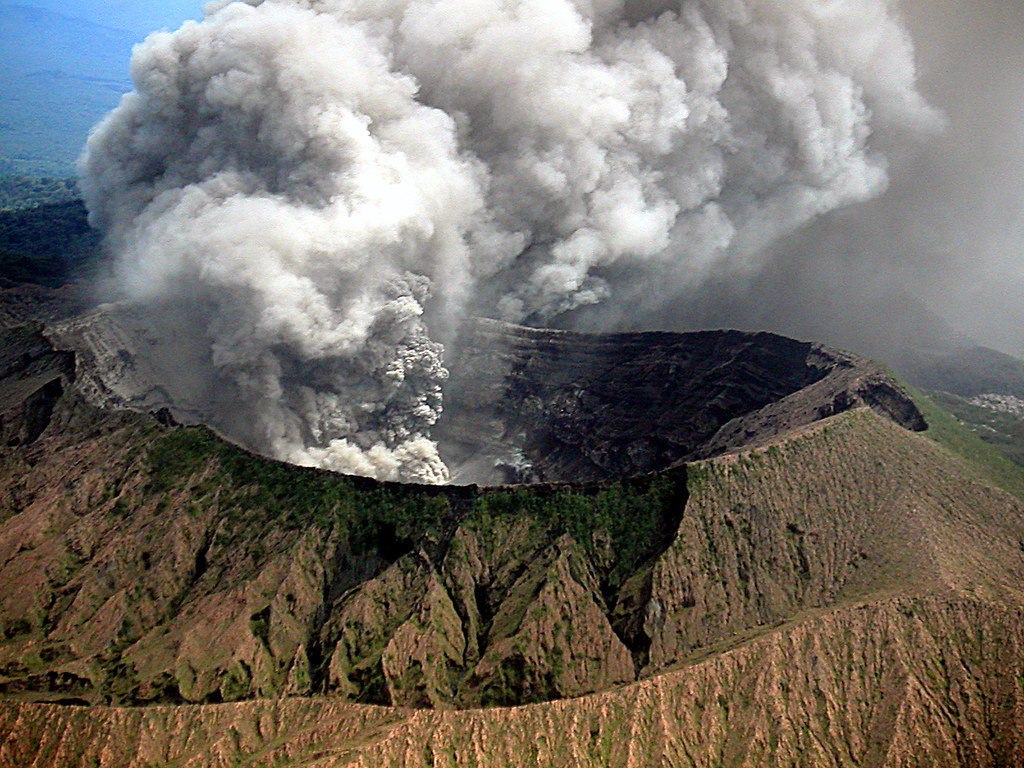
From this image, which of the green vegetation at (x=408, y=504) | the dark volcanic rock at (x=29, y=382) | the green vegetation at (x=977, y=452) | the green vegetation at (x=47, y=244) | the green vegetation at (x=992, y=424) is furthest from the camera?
the green vegetation at (x=47, y=244)

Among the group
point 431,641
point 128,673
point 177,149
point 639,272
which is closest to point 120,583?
point 128,673

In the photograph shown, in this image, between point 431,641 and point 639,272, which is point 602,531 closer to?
point 431,641

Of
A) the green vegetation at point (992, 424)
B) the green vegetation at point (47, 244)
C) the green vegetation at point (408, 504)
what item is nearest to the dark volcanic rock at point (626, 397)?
the green vegetation at point (992, 424)

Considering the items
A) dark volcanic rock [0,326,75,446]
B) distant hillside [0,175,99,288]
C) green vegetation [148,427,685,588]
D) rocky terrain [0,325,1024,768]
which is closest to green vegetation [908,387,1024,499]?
rocky terrain [0,325,1024,768]

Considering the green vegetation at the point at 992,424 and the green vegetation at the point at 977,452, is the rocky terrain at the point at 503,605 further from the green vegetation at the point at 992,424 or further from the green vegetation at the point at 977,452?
the green vegetation at the point at 992,424

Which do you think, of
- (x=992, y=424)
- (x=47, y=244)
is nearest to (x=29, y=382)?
(x=47, y=244)

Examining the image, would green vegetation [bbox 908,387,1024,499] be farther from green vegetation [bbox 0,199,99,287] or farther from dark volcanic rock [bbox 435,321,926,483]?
green vegetation [bbox 0,199,99,287]
